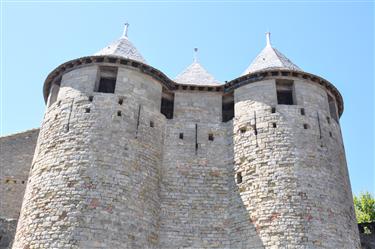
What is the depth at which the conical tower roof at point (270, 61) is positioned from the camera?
15507 mm

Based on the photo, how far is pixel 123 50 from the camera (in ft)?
51.0

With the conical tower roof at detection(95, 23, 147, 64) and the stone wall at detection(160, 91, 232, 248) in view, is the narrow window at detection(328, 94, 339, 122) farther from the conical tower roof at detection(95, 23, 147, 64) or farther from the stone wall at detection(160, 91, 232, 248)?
the conical tower roof at detection(95, 23, 147, 64)

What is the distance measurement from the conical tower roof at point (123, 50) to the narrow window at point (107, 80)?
75cm

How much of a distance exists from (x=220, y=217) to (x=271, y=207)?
1713 mm

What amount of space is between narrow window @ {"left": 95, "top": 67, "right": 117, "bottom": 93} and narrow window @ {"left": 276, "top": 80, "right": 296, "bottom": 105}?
608cm

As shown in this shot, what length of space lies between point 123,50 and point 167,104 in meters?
2.68

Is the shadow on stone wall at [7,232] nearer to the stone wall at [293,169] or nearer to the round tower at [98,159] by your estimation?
the round tower at [98,159]

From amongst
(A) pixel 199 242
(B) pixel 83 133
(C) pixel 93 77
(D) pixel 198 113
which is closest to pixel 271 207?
(A) pixel 199 242

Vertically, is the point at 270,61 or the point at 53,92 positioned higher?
the point at 270,61

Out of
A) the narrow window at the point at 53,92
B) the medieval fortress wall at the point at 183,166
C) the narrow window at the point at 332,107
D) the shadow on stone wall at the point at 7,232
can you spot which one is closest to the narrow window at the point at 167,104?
the medieval fortress wall at the point at 183,166

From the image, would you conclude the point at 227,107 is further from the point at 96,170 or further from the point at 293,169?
the point at 96,170

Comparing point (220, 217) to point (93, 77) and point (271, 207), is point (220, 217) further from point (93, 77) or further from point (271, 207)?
point (93, 77)

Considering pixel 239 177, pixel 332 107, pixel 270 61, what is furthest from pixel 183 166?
pixel 332 107

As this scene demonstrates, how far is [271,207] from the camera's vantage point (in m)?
12.2
